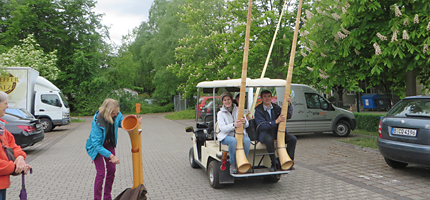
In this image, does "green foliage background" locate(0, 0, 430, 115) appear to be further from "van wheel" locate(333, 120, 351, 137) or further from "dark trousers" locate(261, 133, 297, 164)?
"dark trousers" locate(261, 133, 297, 164)

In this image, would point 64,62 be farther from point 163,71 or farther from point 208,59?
point 208,59

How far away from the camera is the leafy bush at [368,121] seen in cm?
1365

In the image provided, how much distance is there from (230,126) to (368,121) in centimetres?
1052

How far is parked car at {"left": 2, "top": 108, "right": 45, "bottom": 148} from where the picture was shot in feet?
33.8

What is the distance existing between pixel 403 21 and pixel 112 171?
7.42 meters

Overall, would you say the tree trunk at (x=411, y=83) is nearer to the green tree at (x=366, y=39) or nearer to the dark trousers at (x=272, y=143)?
the green tree at (x=366, y=39)

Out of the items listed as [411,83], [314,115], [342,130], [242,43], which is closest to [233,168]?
[411,83]

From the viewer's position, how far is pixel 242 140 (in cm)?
548

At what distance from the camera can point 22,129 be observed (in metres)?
10.4

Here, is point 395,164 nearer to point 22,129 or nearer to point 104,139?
point 104,139

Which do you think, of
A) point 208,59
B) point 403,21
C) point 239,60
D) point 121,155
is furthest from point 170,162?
point 208,59

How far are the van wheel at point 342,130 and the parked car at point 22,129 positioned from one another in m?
10.8

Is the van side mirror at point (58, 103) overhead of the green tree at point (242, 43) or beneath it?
beneath

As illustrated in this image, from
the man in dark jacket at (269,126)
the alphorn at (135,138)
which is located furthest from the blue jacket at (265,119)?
the alphorn at (135,138)
